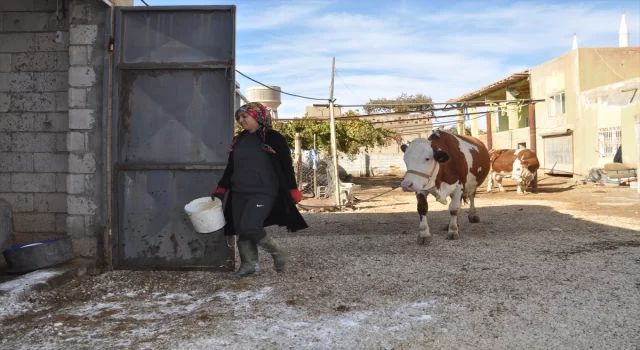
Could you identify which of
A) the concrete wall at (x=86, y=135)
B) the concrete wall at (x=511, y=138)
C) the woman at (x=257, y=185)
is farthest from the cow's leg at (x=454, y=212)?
the concrete wall at (x=511, y=138)

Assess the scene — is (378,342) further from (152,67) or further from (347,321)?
(152,67)

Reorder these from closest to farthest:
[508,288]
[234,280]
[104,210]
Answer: [508,288] → [234,280] → [104,210]

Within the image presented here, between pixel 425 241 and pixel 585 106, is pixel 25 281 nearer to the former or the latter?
pixel 425 241

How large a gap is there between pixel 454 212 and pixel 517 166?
9875 mm

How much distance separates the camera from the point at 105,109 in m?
5.75

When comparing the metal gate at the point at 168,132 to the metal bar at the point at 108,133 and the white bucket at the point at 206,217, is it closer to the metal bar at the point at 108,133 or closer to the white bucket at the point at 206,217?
the metal bar at the point at 108,133

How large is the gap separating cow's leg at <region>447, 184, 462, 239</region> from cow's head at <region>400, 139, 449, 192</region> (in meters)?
0.59

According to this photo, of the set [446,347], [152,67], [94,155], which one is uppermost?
[152,67]

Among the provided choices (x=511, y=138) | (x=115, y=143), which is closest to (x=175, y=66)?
(x=115, y=143)

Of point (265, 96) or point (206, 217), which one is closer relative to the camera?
point (206, 217)

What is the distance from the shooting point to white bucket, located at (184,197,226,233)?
5133 mm

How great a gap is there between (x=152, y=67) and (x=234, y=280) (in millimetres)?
2454

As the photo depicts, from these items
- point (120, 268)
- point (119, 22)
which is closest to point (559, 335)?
point (120, 268)

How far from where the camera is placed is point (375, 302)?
4527 millimetres
